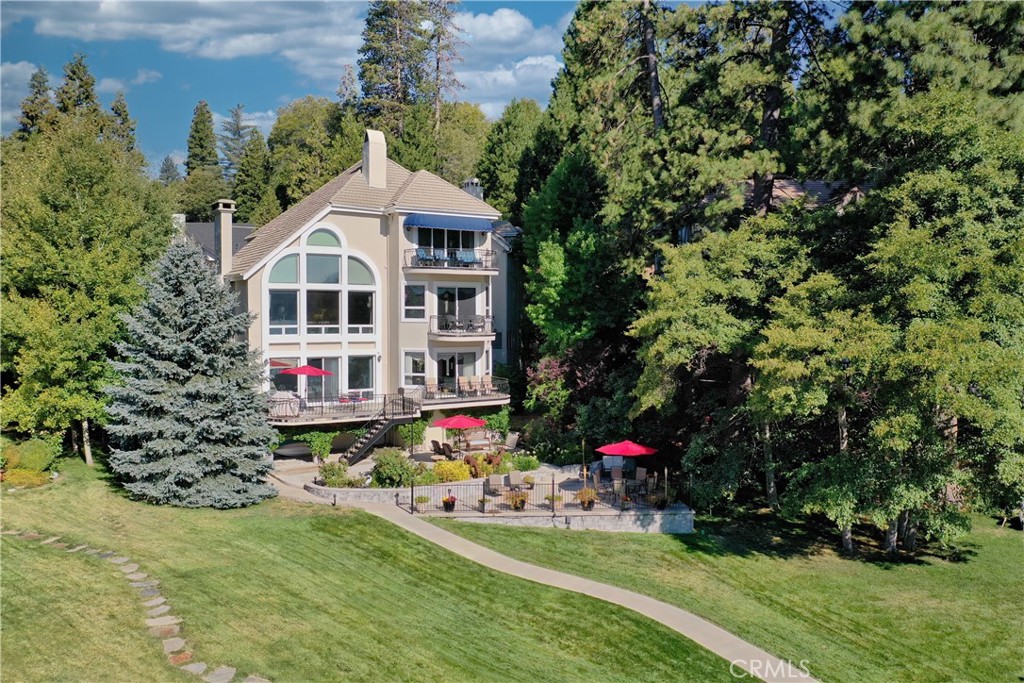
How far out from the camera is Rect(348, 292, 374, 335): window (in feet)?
114

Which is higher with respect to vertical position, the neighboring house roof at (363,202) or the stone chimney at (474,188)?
the stone chimney at (474,188)

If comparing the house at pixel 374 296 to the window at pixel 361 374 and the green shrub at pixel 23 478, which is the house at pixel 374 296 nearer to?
the window at pixel 361 374

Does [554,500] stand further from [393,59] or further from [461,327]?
[393,59]

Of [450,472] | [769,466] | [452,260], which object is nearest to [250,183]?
[452,260]

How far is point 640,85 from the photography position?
108ft

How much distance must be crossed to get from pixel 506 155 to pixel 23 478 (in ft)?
111

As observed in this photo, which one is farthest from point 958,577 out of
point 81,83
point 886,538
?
point 81,83

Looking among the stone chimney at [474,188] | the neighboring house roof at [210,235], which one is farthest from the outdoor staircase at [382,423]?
the neighboring house roof at [210,235]

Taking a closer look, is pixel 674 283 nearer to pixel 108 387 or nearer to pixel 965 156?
pixel 965 156

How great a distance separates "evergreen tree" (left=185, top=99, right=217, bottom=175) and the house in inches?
2748

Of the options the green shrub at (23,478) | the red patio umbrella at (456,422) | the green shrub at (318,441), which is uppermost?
the red patio umbrella at (456,422)

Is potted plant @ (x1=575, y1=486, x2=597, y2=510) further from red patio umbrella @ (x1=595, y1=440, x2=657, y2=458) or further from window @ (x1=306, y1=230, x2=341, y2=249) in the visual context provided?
window @ (x1=306, y1=230, x2=341, y2=249)

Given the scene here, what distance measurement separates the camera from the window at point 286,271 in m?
32.7

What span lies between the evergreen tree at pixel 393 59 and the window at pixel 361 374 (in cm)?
3781
